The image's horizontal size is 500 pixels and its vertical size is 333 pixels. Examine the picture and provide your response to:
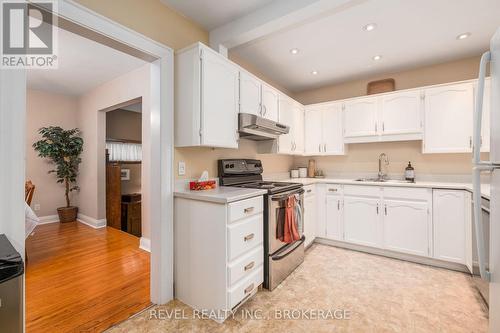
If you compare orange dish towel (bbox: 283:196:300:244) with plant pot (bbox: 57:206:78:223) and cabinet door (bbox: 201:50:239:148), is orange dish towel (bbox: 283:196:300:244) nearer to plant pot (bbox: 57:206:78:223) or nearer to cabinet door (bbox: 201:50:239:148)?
cabinet door (bbox: 201:50:239:148)

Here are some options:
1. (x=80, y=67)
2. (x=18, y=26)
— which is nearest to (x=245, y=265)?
(x=18, y=26)

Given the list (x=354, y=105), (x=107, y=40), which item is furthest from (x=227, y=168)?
(x=354, y=105)

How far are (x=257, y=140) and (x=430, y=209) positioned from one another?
229 cm

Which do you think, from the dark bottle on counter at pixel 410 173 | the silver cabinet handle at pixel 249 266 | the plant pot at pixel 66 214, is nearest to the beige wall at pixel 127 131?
the plant pot at pixel 66 214

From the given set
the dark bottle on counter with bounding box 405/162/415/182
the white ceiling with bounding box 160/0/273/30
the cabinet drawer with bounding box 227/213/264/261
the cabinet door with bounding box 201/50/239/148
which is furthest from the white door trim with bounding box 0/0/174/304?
the dark bottle on counter with bounding box 405/162/415/182

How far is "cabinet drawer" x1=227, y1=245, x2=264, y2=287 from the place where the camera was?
1726 millimetres

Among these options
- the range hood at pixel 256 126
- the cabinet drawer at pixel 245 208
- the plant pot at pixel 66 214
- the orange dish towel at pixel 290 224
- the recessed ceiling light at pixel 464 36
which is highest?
the recessed ceiling light at pixel 464 36

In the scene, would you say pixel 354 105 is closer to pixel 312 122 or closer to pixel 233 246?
pixel 312 122

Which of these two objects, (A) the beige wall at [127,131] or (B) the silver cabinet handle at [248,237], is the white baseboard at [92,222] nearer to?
(A) the beige wall at [127,131]

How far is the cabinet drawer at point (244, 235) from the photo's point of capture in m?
1.72

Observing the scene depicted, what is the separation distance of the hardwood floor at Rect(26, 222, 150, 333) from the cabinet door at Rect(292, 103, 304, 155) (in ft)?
8.80

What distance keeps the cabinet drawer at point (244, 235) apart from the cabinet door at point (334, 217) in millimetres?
1624

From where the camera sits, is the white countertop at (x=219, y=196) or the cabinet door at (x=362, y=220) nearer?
the white countertop at (x=219, y=196)

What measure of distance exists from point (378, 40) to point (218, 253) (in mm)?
2869
